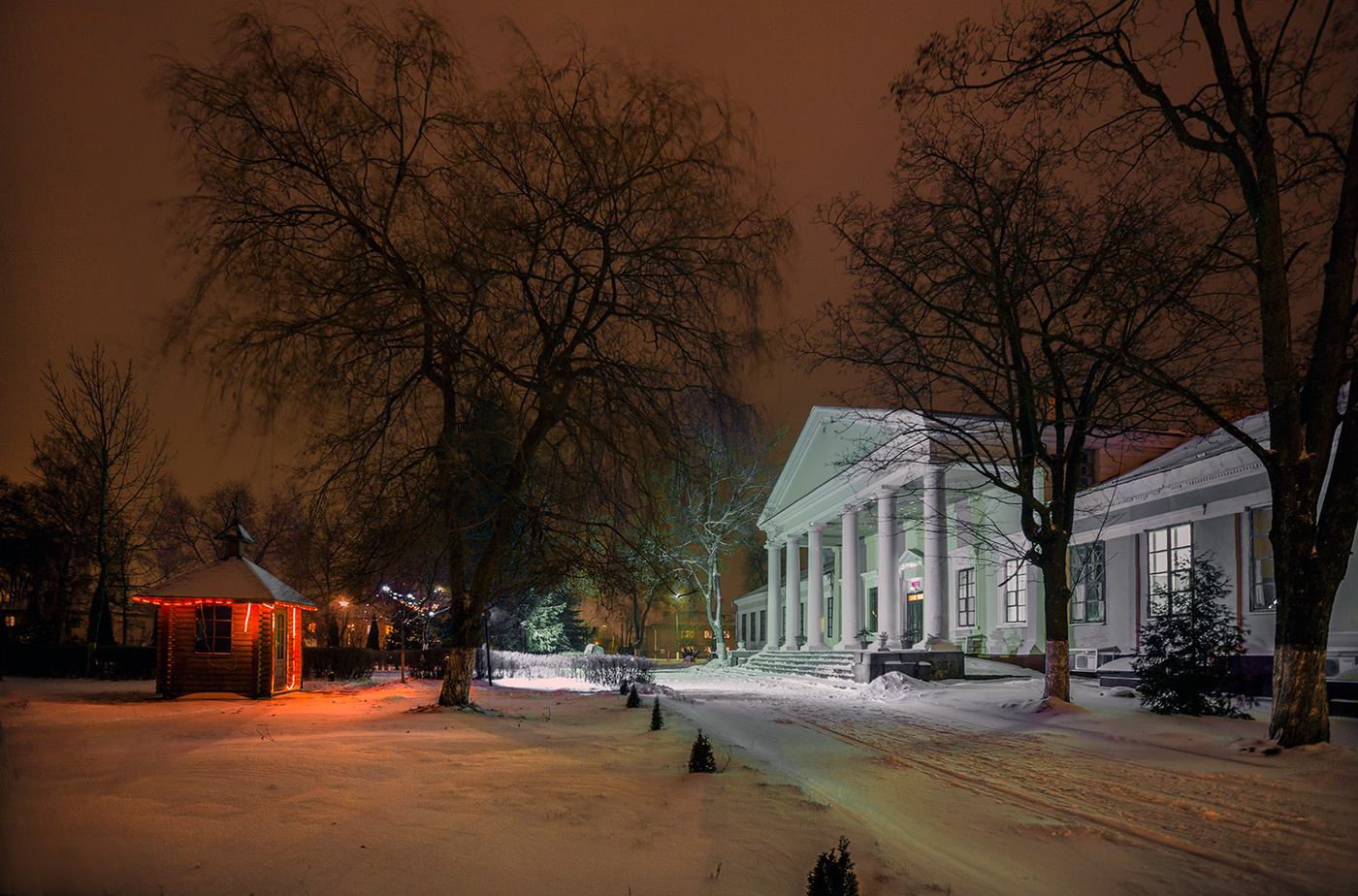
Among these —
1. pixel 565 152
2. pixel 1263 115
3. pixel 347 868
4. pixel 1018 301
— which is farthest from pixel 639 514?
pixel 1263 115

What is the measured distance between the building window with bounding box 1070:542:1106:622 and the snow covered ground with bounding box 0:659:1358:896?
40.1 ft

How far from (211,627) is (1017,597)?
23759mm

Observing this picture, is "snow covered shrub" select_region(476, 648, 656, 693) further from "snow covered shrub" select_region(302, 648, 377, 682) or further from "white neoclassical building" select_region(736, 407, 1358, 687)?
"white neoclassical building" select_region(736, 407, 1358, 687)

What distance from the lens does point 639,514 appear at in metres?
11.6

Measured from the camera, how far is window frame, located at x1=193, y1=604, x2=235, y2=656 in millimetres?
17891

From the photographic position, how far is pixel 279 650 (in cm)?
1912

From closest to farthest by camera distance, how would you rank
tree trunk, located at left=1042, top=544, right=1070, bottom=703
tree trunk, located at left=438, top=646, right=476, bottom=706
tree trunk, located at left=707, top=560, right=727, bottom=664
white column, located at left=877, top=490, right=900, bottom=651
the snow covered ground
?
the snow covered ground → tree trunk, located at left=438, top=646, right=476, bottom=706 → tree trunk, located at left=1042, top=544, right=1070, bottom=703 → white column, located at left=877, top=490, right=900, bottom=651 → tree trunk, located at left=707, top=560, right=727, bottom=664

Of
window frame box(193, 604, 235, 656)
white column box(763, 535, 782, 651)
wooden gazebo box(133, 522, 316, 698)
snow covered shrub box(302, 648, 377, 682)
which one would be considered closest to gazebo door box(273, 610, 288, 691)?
wooden gazebo box(133, 522, 316, 698)

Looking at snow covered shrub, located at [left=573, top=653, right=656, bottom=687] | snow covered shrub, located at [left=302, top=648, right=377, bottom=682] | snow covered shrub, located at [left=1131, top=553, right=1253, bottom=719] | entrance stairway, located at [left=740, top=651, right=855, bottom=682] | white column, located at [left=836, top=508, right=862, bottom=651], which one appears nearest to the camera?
snow covered shrub, located at [left=1131, top=553, right=1253, bottom=719]

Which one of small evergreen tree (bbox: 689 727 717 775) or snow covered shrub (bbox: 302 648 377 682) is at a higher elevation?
small evergreen tree (bbox: 689 727 717 775)

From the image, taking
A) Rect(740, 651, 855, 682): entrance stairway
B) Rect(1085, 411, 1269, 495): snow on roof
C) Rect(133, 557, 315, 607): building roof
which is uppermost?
Rect(1085, 411, 1269, 495): snow on roof

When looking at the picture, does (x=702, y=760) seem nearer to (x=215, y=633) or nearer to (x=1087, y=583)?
(x=215, y=633)

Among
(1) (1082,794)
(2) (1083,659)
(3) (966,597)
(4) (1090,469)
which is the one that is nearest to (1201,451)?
(4) (1090,469)

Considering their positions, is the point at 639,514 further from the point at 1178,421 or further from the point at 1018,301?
the point at 1178,421
